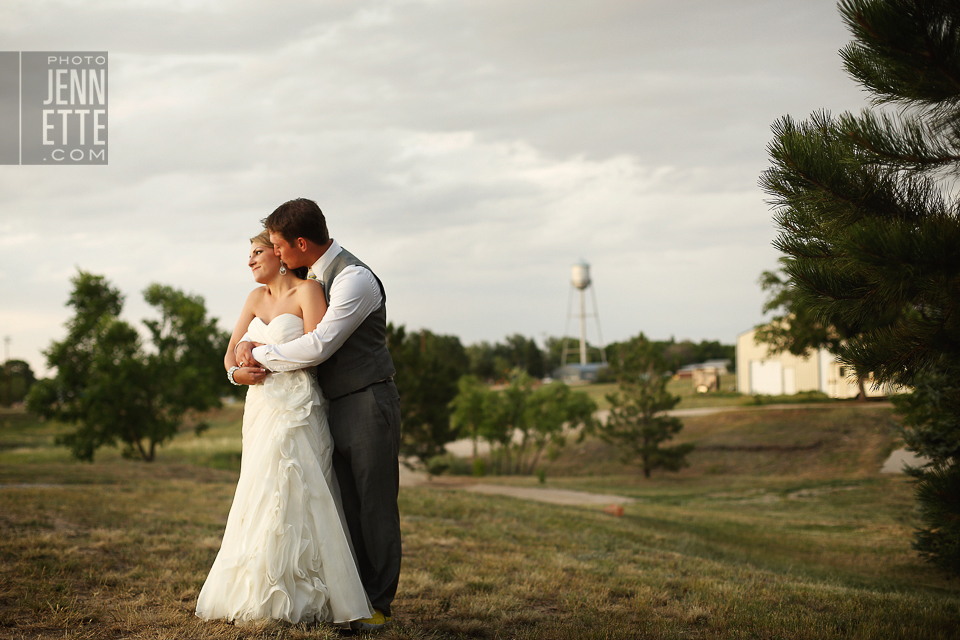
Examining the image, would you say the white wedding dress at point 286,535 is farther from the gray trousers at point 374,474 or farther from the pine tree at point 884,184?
the pine tree at point 884,184

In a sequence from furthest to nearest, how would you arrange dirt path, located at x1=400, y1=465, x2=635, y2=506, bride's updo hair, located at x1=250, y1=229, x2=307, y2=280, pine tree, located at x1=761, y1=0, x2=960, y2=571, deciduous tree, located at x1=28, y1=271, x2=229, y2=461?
deciduous tree, located at x1=28, y1=271, x2=229, y2=461 → dirt path, located at x1=400, y1=465, x2=635, y2=506 → bride's updo hair, located at x1=250, y1=229, x2=307, y2=280 → pine tree, located at x1=761, y1=0, x2=960, y2=571

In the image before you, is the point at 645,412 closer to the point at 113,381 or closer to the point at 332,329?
the point at 113,381

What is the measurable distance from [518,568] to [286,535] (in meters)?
3.22

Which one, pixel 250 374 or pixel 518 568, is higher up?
pixel 250 374

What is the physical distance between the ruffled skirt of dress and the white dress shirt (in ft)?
0.57

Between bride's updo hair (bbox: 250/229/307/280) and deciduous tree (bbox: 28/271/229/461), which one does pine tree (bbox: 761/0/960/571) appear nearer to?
bride's updo hair (bbox: 250/229/307/280)

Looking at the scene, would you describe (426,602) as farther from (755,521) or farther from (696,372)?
(696,372)

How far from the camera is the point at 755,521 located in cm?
1470

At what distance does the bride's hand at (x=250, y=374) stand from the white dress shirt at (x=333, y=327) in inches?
2.9

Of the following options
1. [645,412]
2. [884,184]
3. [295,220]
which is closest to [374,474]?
[295,220]

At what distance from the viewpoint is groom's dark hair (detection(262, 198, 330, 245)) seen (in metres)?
3.76

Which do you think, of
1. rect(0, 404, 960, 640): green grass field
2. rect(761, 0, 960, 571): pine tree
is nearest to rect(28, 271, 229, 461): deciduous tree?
rect(0, 404, 960, 640): green grass field

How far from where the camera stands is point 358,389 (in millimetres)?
3801

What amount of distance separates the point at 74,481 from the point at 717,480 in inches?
819
